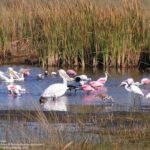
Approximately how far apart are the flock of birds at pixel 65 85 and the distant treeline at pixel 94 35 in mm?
1422

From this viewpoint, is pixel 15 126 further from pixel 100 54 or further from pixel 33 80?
pixel 100 54

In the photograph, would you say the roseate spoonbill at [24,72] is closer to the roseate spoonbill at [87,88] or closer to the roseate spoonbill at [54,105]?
the roseate spoonbill at [87,88]

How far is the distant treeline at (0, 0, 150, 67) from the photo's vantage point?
1903 centimetres

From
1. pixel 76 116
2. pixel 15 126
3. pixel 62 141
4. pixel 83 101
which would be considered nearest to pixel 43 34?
pixel 83 101

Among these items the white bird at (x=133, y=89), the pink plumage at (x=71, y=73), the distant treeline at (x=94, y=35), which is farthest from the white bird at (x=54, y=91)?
the distant treeline at (x=94, y=35)

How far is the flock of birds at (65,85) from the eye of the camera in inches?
556

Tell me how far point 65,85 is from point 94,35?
16.0ft

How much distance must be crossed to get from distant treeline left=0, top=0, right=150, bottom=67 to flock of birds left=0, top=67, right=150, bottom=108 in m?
1.42

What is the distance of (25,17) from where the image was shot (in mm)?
21703

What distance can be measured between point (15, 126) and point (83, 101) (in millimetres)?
4086

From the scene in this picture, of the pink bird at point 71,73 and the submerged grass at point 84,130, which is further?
the pink bird at point 71,73

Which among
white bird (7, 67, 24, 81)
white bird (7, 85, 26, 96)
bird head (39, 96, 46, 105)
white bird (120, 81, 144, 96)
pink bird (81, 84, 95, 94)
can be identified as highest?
white bird (120, 81, 144, 96)

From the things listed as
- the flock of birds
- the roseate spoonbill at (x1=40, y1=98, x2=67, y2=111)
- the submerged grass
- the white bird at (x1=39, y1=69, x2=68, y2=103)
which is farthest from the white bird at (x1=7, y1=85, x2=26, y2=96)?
the submerged grass

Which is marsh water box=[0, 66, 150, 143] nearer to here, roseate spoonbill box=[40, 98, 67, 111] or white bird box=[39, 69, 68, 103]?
roseate spoonbill box=[40, 98, 67, 111]
